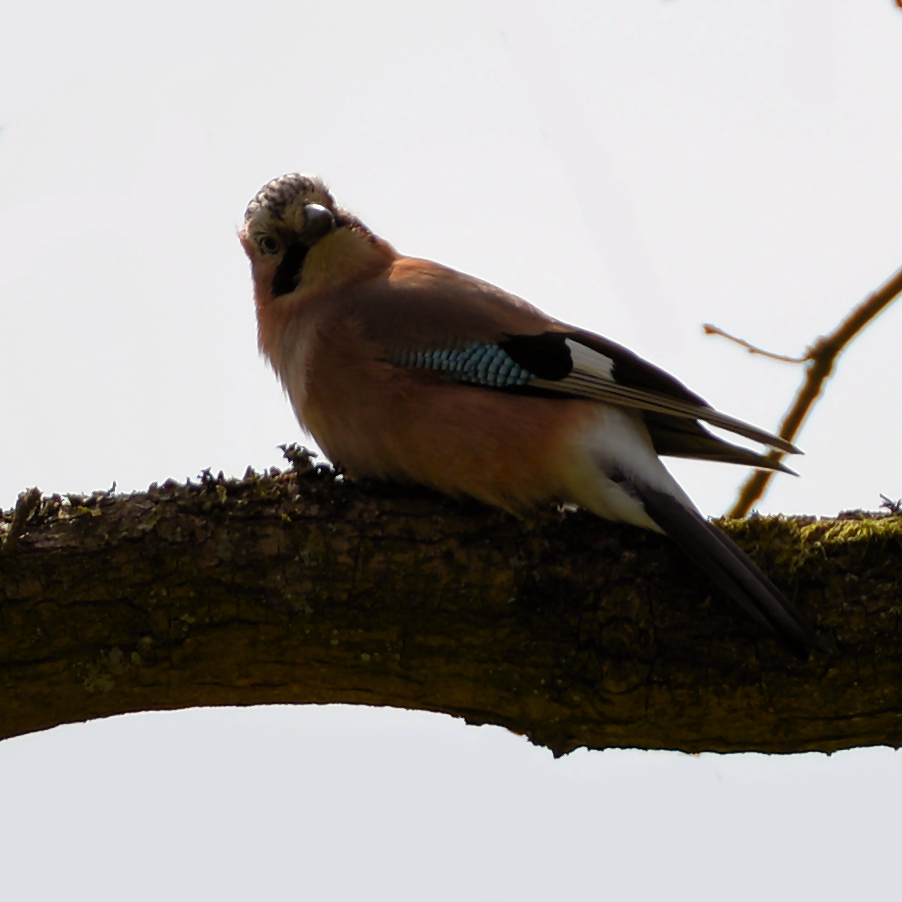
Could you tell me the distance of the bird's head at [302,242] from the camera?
464 centimetres

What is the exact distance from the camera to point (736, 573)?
332cm

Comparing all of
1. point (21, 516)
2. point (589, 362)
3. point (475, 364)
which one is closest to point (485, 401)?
point (475, 364)

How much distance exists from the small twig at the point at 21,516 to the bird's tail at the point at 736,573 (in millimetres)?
2028

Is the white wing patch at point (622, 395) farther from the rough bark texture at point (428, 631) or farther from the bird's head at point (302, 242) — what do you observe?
the bird's head at point (302, 242)

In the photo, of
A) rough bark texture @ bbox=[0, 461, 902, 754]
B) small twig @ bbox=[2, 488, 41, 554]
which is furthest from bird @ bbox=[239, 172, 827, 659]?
small twig @ bbox=[2, 488, 41, 554]

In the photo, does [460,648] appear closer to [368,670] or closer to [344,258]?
[368,670]

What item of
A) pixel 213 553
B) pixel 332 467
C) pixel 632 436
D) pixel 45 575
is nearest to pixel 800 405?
pixel 632 436

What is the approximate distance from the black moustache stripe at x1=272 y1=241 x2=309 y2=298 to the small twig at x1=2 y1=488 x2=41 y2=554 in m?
1.61

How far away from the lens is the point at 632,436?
164 inches

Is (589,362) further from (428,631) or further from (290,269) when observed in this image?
(290,269)

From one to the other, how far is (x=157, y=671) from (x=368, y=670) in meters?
0.65

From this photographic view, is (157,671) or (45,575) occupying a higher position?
(45,575)

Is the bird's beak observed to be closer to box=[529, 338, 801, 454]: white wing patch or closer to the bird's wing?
the bird's wing

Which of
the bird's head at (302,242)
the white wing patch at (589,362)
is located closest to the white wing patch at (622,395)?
the white wing patch at (589,362)
